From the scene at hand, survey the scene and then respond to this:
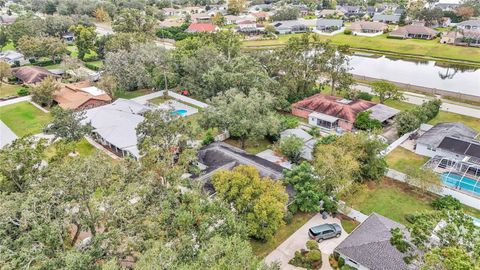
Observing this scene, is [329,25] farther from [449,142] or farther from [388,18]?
[449,142]

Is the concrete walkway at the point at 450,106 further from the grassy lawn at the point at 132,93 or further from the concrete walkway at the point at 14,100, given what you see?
the concrete walkway at the point at 14,100

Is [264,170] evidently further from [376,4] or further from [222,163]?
[376,4]

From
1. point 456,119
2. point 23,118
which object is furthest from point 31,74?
point 456,119

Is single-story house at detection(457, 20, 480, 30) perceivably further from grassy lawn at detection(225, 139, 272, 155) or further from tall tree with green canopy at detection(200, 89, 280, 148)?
tall tree with green canopy at detection(200, 89, 280, 148)

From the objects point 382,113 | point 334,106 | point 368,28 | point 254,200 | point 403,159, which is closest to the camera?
point 254,200

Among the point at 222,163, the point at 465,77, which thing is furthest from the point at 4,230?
the point at 465,77

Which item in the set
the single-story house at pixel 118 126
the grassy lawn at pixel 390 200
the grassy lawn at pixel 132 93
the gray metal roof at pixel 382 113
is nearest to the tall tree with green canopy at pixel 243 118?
the single-story house at pixel 118 126

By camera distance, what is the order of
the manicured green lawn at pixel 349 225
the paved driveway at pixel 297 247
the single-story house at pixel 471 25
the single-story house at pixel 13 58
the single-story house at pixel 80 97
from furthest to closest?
1. the single-story house at pixel 471 25
2. the single-story house at pixel 13 58
3. the single-story house at pixel 80 97
4. the manicured green lawn at pixel 349 225
5. the paved driveway at pixel 297 247
